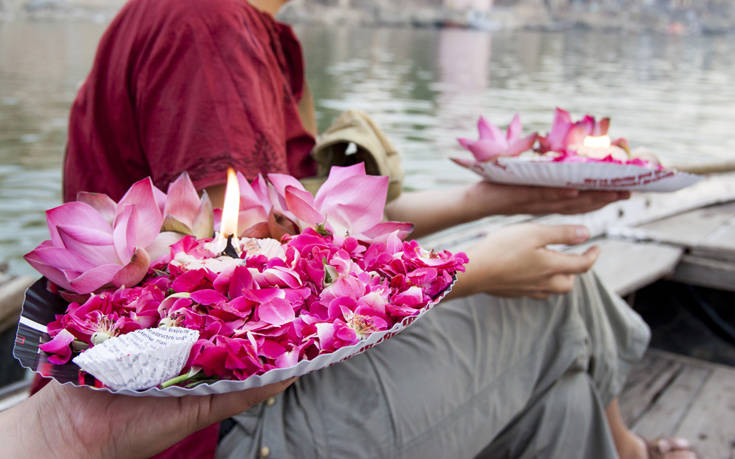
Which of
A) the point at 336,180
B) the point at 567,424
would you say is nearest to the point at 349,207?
the point at 336,180

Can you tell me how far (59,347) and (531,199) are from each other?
1.12 metres

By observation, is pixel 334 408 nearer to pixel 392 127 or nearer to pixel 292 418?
pixel 292 418

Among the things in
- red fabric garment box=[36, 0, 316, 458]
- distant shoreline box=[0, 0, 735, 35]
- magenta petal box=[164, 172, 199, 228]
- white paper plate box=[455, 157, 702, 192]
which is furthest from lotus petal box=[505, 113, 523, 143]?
distant shoreline box=[0, 0, 735, 35]

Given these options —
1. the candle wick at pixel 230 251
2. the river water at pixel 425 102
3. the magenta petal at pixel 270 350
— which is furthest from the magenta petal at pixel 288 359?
the river water at pixel 425 102

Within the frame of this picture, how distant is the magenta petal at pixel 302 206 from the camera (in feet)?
2.26

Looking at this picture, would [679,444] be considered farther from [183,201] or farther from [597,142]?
[183,201]

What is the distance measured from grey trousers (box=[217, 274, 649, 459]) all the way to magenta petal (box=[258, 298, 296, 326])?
47 cm

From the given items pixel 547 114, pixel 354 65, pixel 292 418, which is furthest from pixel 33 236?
pixel 354 65

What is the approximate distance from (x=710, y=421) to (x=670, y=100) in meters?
12.7

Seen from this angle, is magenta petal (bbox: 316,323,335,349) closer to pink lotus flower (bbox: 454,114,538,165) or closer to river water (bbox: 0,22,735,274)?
pink lotus flower (bbox: 454,114,538,165)

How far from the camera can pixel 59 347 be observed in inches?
22.6

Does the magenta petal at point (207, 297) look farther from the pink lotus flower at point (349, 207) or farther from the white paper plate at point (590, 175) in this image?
the white paper plate at point (590, 175)

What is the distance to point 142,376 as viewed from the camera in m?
0.54

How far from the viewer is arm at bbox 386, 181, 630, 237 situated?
1410mm
